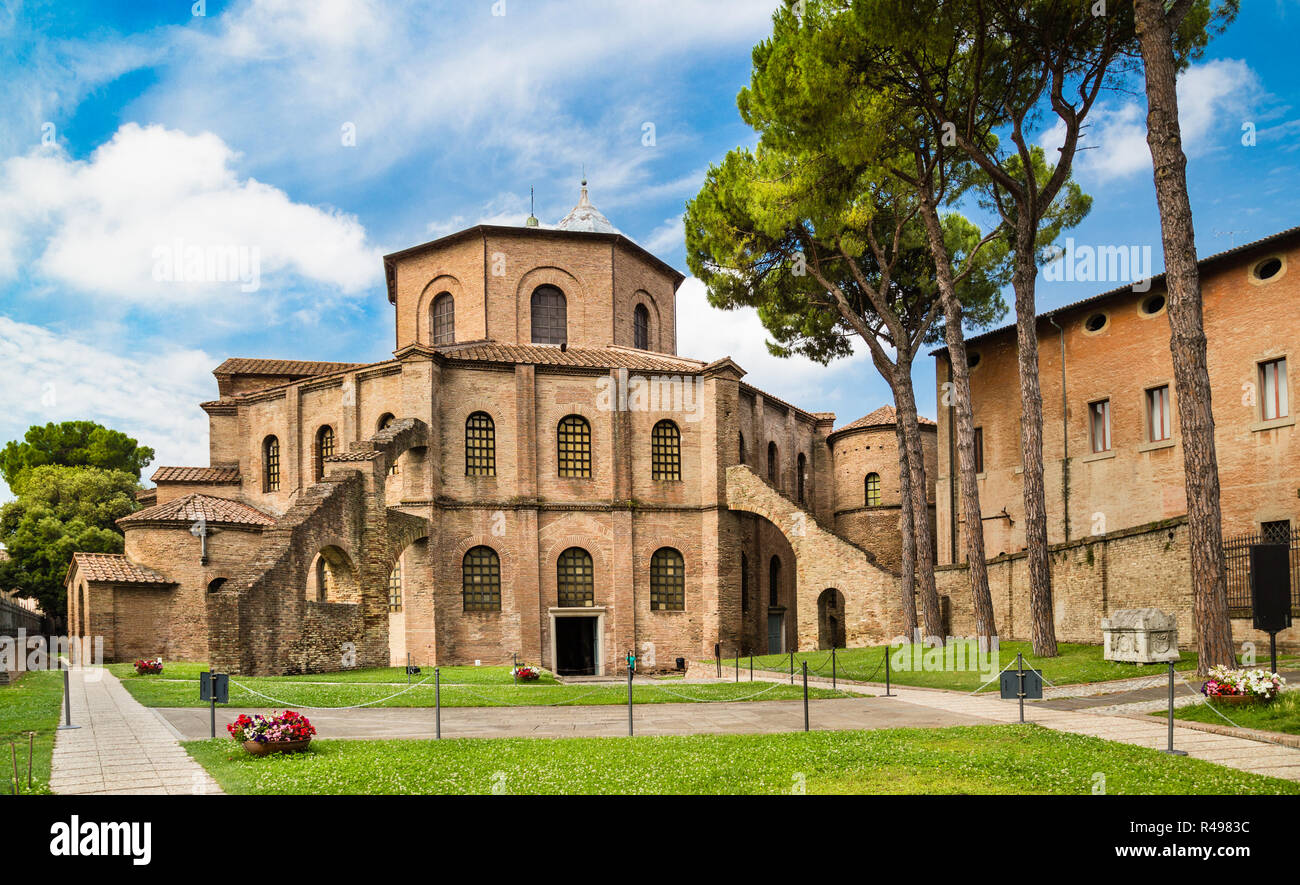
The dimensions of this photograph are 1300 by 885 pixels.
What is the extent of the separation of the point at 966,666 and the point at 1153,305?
38.7 ft

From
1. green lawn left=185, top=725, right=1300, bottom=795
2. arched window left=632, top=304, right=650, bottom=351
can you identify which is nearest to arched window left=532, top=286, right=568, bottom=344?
arched window left=632, top=304, right=650, bottom=351

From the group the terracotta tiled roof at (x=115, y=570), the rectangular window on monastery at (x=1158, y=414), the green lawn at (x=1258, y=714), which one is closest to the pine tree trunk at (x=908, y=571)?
the rectangular window on monastery at (x=1158, y=414)

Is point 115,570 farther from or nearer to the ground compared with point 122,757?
farther from the ground

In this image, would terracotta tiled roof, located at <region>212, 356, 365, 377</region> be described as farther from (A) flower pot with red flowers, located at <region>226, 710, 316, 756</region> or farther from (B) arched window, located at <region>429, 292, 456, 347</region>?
(A) flower pot with red flowers, located at <region>226, 710, 316, 756</region>

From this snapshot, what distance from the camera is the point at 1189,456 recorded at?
14.3 metres

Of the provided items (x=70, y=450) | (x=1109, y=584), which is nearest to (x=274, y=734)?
(x=1109, y=584)

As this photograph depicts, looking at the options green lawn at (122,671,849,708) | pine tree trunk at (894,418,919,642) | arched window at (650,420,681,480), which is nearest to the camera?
green lawn at (122,671,849,708)

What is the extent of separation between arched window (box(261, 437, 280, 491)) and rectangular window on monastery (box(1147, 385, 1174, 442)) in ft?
91.2

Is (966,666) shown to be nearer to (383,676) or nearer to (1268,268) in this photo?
(1268,268)

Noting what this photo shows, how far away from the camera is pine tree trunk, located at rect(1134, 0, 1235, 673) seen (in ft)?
45.5

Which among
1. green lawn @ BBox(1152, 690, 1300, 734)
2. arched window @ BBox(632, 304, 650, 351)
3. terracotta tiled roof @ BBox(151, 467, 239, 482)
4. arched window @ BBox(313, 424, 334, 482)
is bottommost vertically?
green lawn @ BBox(1152, 690, 1300, 734)

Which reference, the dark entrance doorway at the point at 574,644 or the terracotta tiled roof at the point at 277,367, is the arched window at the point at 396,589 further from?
the terracotta tiled roof at the point at 277,367

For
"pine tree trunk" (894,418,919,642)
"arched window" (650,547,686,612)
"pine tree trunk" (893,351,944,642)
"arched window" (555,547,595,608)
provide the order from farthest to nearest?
"arched window" (650,547,686,612) → "arched window" (555,547,595,608) → "pine tree trunk" (894,418,919,642) → "pine tree trunk" (893,351,944,642)

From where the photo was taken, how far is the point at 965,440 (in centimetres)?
2202
